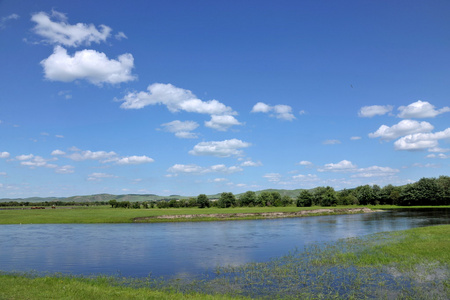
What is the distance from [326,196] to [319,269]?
141703 mm

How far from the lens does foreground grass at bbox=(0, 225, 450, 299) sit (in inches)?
717

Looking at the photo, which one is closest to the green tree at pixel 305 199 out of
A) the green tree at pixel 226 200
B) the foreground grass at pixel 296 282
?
the green tree at pixel 226 200

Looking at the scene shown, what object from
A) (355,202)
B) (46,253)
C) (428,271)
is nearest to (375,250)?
(428,271)

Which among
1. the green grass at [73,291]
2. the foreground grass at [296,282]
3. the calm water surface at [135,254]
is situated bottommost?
the calm water surface at [135,254]

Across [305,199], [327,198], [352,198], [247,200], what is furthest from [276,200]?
[352,198]

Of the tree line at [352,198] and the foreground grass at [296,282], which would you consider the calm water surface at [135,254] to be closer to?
the foreground grass at [296,282]

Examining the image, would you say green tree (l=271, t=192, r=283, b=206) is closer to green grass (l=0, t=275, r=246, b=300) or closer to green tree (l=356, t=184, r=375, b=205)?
green tree (l=356, t=184, r=375, b=205)

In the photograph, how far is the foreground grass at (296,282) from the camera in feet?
59.8

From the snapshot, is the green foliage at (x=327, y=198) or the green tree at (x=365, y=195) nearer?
the green foliage at (x=327, y=198)

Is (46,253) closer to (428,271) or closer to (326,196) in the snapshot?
(428,271)

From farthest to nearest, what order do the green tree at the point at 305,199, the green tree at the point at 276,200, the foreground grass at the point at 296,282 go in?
the green tree at the point at 276,200 → the green tree at the point at 305,199 → the foreground grass at the point at 296,282

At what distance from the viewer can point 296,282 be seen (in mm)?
21797

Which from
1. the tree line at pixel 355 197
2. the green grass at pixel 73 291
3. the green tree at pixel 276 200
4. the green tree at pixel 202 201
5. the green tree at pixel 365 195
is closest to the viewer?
the green grass at pixel 73 291

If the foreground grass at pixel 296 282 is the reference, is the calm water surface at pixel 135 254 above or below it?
below
